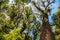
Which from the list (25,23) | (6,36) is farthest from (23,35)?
(6,36)

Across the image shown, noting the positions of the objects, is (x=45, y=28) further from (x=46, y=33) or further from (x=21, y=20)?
(x=21, y=20)

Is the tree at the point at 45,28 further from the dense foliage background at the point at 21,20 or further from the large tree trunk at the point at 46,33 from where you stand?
the dense foliage background at the point at 21,20

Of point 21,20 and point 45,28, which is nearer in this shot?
point 45,28

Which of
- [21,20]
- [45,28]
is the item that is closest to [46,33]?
[45,28]

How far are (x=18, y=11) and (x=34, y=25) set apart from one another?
2.06 metres

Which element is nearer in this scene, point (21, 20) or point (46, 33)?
point (46, 33)

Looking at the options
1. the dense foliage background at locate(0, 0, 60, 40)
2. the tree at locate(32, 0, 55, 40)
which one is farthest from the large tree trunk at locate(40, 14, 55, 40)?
the dense foliage background at locate(0, 0, 60, 40)

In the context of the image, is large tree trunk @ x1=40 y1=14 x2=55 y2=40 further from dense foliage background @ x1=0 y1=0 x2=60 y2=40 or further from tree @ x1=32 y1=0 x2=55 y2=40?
dense foliage background @ x1=0 y1=0 x2=60 y2=40

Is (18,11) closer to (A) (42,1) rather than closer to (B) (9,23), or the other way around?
(B) (9,23)

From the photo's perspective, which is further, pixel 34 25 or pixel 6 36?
pixel 34 25

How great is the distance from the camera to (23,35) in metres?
18.6

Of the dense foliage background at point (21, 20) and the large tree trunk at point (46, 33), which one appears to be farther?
the dense foliage background at point (21, 20)

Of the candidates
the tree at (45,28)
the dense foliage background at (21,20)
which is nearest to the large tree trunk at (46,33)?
the tree at (45,28)

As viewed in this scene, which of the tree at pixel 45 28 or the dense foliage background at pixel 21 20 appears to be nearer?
the tree at pixel 45 28
